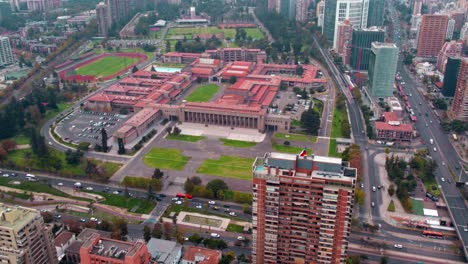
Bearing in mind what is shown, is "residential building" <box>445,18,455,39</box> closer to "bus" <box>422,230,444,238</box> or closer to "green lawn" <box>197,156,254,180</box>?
"green lawn" <box>197,156,254,180</box>

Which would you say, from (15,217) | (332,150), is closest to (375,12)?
(332,150)

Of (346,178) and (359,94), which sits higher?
(346,178)

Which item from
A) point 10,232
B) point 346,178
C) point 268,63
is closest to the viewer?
point 346,178

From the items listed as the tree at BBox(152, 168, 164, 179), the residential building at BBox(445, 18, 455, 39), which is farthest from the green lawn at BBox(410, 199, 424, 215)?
the residential building at BBox(445, 18, 455, 39)

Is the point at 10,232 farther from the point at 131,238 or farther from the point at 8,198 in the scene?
the point at 8,198

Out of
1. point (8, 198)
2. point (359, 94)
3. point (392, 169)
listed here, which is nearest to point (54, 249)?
point (8, 198)

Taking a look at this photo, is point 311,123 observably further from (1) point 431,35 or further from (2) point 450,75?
(1) point 431,35
